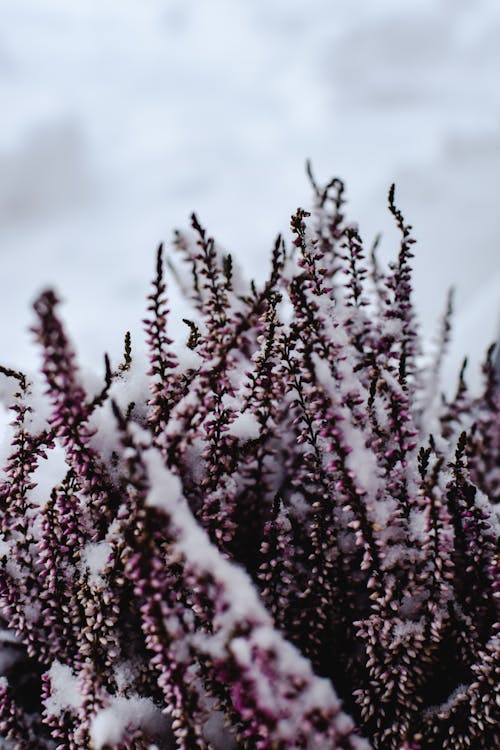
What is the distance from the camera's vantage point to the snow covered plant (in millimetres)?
822

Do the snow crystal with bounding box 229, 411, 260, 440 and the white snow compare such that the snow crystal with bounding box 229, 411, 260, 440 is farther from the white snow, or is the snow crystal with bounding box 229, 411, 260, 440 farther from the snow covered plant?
the white snow

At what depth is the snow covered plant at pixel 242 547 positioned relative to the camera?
82 centimetres

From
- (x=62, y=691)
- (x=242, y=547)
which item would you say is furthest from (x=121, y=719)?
(x=242, y=547)

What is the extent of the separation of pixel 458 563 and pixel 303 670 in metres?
0.49

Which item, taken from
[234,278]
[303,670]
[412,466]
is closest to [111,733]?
[303,670]

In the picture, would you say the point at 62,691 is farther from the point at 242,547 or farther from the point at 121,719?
the point at 242,547

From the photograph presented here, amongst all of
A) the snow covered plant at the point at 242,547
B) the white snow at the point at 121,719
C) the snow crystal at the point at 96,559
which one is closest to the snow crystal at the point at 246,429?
the snow covered plant at the point at 242,547

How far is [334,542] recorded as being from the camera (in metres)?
1.03

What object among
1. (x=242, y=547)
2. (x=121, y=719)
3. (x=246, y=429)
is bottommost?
(x=121, y=719)

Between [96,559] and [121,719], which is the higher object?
[96,559]

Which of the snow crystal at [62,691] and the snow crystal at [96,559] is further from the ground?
the snow crystal at [96,559]

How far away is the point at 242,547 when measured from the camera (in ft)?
3.63

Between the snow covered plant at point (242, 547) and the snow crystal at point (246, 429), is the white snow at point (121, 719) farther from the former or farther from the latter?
the snow crystal at point (246, 429)

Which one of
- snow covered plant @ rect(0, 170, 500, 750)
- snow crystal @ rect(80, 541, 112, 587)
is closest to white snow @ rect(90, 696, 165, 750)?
snow covered plant @ rect(0, 170, 500, 750)
